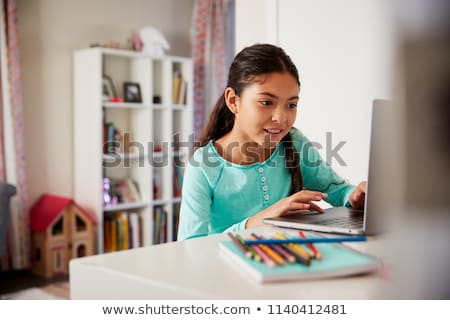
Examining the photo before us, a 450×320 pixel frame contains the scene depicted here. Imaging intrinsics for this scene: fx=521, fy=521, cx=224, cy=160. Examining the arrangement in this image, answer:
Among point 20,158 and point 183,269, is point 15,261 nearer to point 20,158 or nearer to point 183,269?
point 20,158

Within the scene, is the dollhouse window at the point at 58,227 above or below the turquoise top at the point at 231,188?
below

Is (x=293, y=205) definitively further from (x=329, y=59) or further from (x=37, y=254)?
(x=37, y=254)

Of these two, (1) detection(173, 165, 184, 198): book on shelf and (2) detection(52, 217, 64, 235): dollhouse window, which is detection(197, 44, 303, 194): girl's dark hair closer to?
(2) detection(52, 217, 64, 235): dollhouse window

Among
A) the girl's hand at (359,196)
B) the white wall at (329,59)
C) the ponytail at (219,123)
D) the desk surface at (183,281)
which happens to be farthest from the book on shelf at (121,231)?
Result: the desk surface at (183,281)

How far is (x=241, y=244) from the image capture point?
625mm

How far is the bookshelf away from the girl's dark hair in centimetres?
194

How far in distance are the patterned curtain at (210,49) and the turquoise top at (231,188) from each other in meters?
2.51

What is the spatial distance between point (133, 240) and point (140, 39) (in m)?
1.29

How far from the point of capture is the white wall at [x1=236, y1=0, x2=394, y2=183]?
5.85 ft

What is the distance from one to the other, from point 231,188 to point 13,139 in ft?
6.99

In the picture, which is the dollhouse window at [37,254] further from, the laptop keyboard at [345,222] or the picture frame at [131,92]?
the laptop keyboard at [345,222]

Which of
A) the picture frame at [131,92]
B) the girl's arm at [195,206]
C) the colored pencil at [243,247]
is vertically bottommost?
the girl's arm at [195,206]

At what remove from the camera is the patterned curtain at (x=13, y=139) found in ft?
9.36

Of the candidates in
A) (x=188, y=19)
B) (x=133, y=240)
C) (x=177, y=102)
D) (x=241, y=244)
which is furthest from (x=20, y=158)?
(x=241, y=244)
